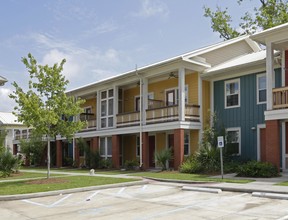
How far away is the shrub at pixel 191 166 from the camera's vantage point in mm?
20344

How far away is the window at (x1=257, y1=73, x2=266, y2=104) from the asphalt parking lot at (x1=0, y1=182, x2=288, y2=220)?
8.74 meters

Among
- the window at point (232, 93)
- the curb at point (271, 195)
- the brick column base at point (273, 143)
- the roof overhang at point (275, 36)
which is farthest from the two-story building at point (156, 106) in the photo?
the curb at point (271, 195)

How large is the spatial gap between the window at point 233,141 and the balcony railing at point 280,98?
4.17 metres

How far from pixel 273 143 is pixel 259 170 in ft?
4.65

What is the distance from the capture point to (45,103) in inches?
720

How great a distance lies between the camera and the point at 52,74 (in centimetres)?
1823

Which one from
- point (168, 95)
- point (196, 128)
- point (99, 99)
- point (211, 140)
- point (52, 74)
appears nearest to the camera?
point (52, 74)

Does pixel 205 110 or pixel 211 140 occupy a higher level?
→ pixel 205 110

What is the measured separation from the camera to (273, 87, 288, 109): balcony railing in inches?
682

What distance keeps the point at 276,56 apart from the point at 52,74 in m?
11.1

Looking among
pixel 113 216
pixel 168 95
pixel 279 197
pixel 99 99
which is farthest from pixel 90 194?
pixel 99 99

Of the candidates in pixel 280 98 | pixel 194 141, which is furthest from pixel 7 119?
pixel 280 98

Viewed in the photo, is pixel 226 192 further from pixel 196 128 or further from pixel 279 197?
pixel 196 128

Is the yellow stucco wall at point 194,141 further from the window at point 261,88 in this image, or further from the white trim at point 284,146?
the white trim at point 284,146
